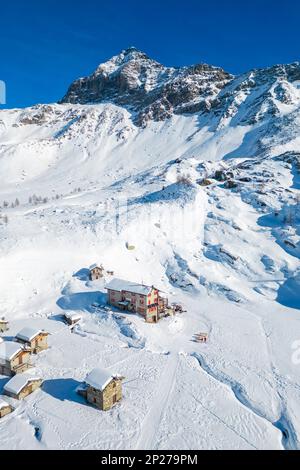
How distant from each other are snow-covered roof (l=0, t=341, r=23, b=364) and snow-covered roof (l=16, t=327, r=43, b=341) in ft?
6.10

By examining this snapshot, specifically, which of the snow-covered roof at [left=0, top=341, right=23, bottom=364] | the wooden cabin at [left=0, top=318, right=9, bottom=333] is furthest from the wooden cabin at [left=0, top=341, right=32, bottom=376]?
the wooden cabin at [left=0, top=318, right=9, bottom=333]

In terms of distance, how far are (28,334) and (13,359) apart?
3549 mm

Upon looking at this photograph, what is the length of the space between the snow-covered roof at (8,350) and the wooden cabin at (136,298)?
1427 centimetres

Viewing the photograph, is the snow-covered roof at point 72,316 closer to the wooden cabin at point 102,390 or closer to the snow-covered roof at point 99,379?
the wooden cabin at point 102,390

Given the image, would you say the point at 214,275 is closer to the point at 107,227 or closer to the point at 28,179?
the point at 107,227

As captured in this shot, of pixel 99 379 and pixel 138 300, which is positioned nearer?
pixel 99 379

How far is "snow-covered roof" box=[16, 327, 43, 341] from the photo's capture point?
110ft

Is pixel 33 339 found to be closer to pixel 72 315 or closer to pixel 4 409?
pixel 72 315

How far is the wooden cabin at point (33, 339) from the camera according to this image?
33.6 meters

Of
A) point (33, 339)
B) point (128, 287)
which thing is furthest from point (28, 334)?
point (128, 287)

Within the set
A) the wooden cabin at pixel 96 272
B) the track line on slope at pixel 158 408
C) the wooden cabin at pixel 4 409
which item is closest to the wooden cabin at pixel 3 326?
the wooden cabin at pixel 4 409

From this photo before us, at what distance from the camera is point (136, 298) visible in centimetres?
4256

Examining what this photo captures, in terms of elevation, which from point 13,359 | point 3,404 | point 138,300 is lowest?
point 3,404

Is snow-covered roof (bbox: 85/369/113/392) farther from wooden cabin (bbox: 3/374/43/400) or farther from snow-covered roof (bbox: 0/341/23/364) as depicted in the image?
snow-covered roof (bbox: 0/341/23/364)
